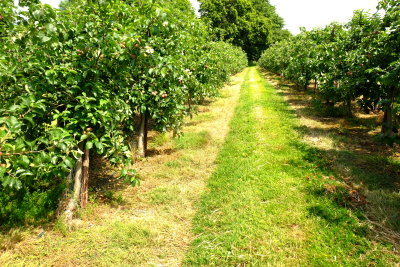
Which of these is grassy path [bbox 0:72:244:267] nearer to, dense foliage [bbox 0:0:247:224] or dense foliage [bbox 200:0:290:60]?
dense foliage [bbox 0:0:247:224]

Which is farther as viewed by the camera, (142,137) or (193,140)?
(193,140)

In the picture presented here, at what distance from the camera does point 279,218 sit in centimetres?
438

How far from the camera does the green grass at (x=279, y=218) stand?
3.55 meters

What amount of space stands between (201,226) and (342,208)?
2.48m

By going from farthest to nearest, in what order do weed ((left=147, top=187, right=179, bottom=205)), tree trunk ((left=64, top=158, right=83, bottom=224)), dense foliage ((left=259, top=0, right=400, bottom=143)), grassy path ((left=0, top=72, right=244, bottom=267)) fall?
dense foliage ((left=259, top=0, right=400, bottom=143)) < weed ((left=147, top=187, right=179, bottom=205)) < tree trunk ((left=64, top=158, right=83, bottom=224)) < grassy path ((left=0, top=72, right=244, bottom=267))

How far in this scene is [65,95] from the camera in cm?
403

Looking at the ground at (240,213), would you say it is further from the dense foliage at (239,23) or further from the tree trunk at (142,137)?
the dense foliage at (239,23)

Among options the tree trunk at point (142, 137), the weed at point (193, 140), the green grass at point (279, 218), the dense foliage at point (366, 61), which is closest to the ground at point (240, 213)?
the green grass at point (279, 218)

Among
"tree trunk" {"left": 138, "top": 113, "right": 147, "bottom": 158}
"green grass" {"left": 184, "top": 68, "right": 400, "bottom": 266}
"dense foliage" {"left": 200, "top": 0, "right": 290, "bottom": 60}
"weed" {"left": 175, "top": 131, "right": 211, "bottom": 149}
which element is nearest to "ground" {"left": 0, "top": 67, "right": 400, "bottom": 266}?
"green grass" {"left": 184, "top": 68, "right": 400, "bottom": 266}

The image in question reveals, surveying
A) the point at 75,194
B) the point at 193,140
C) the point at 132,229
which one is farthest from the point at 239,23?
the point at 132,229

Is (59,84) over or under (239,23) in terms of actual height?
under

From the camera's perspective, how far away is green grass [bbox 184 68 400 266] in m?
3.55

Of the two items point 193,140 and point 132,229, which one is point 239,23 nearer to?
point 193,140

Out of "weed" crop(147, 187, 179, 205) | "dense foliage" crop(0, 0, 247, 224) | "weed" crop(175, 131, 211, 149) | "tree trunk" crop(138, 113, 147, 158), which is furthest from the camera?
"weed" crop(175, 131, 211, 149)
